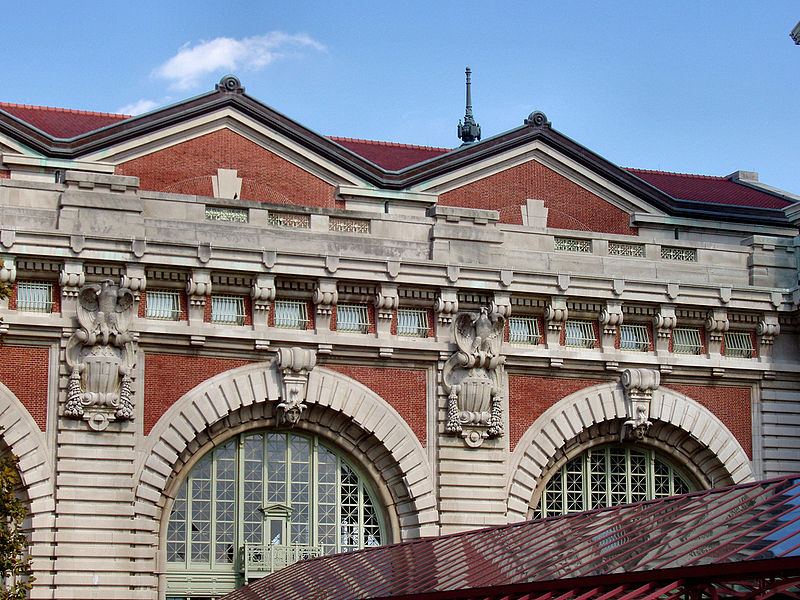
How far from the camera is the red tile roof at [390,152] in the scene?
146ft

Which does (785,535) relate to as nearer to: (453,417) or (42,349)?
(453,417)

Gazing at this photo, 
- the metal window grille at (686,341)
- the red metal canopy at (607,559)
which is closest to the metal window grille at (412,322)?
the red metal canopy at (607,559)

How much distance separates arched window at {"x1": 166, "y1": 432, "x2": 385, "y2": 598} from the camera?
33062 millimetres

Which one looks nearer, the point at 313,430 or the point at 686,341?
the point at 313,430

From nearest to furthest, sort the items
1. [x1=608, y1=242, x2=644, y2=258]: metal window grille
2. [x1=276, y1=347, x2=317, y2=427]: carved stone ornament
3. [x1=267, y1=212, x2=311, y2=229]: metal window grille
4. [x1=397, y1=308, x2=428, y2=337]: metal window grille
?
[x1=276, y1=347, x2=317, y2=427]: carved stone ornament
[x1=267, y1=212, x2=311, y2=229]: metal window grille
[x1=397, y1=308, x2=428, y2=337]: metal window grille
[x1=608, y1=242, x2=644, y2=258]: metal window grille

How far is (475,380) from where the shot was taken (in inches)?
1361

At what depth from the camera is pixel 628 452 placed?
1464 inches

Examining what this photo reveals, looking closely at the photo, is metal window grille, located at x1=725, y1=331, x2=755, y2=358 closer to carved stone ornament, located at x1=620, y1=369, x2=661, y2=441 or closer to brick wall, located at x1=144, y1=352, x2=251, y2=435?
carved stone ornament, located at x1=620, y1=369, x2=661, y2=441

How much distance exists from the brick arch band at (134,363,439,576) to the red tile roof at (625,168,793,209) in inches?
619

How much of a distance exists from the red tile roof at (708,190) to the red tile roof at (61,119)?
16695 millimetres

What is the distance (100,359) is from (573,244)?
41.4 feet

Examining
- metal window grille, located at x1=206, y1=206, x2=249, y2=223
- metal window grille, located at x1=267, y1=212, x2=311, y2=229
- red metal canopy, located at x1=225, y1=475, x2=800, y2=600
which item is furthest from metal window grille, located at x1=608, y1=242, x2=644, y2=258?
red metal canopy, located at x1=225, y1=475, x2=800, y2=600

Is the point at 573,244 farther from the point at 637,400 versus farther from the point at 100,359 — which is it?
the point at 100,359

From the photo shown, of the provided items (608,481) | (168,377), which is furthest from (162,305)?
(608,481)
